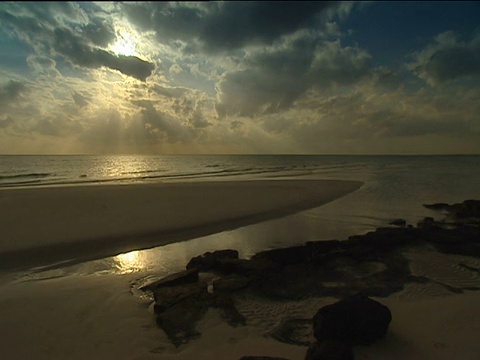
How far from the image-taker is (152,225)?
1405 cm

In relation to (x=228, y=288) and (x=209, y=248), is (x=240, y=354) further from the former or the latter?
(x=209, y=248)

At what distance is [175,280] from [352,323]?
155 inches

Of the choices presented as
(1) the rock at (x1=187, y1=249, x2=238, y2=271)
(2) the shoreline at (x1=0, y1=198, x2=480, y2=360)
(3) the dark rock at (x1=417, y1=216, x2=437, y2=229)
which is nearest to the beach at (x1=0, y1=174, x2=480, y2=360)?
(2) the shoreline at (x1=0, y1=198, x2=480, y2=360)

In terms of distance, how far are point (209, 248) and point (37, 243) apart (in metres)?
6.14

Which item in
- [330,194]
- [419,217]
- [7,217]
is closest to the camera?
[7,217]

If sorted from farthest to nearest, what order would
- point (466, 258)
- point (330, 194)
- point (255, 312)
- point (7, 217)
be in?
1. point (330, 194)
2. point (7, 217)
3. point (466, 258)
4. point (255, 312)

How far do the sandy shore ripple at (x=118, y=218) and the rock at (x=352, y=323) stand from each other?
25.5 ft

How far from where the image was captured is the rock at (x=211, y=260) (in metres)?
8.69

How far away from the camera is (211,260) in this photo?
29.1ft

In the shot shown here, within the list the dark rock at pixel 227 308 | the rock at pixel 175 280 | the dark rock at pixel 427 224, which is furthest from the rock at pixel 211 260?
the dark rock at pixel 427 224

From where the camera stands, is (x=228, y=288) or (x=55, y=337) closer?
(x=55, y=337)

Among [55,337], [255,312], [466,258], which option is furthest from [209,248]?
[466,258]

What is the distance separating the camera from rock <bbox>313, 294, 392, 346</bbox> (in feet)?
16.6

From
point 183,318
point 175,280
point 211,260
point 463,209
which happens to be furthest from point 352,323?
point 463,209
